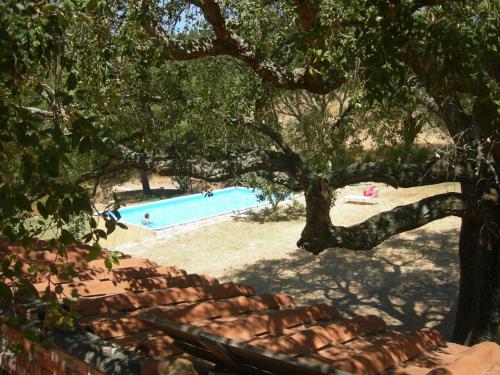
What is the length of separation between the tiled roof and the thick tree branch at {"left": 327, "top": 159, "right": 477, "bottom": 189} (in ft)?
7.34

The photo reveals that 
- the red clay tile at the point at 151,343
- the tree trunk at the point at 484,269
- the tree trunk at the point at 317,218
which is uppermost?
the tree trunk at the point at 317,218

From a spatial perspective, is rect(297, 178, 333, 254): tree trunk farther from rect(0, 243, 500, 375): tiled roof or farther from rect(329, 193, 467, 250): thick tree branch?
rect(0, 243, 500, 375): tiled roof

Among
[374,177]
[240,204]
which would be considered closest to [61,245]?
[374,177]

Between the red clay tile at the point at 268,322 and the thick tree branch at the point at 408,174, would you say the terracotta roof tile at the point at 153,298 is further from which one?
the thick tree branch at the point at 408,174

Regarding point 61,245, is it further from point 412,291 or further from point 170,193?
point 170,193

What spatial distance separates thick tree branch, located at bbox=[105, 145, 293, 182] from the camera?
23.5 ft

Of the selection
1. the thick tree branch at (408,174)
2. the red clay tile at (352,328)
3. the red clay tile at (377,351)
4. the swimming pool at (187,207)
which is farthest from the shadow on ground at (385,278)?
the swimming pool at (187,207)

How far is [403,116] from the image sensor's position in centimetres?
902

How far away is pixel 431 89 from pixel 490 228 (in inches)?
88.9

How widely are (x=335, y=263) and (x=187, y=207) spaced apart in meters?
12.9

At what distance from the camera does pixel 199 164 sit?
23.8 ft

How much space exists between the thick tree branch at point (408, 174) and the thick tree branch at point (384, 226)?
10.4 inches

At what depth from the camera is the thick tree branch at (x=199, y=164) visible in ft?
23.5

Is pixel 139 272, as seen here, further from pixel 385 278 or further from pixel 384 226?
pixel 385 278
